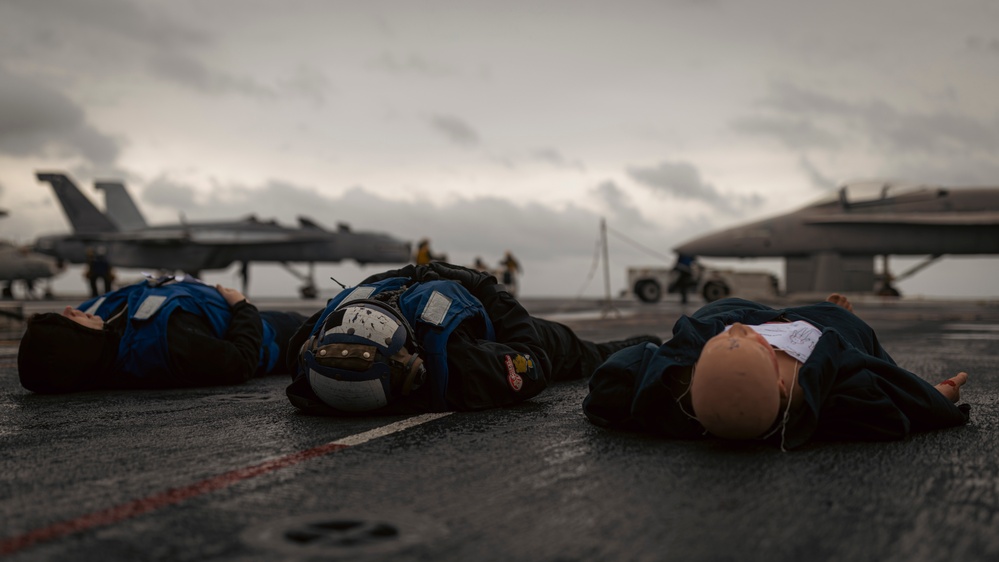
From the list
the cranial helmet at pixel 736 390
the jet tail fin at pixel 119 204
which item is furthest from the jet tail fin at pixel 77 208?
the cranial helmet at pixel 736 390

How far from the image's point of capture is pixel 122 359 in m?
5.03

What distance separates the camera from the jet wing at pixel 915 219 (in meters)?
21.7

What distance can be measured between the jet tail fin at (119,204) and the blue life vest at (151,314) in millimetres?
39463

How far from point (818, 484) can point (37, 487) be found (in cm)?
241

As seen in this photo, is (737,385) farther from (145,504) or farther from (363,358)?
(145,504)

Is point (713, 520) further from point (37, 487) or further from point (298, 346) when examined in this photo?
point (298, 346)

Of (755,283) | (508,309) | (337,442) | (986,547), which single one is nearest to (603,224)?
(508,309)

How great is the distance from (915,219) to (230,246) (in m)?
25.6

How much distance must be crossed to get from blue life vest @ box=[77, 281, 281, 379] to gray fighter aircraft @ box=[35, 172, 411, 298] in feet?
88.8

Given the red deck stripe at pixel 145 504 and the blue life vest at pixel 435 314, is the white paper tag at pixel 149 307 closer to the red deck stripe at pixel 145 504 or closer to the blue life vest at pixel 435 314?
the blue life vest at pixel 435 314

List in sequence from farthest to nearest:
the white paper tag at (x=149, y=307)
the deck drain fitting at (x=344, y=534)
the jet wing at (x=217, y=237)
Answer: the jet wing at (x=217, y=237)
the white paper tag at (x=149, y=307)
the deck drain fitting at (x=344, y=534)

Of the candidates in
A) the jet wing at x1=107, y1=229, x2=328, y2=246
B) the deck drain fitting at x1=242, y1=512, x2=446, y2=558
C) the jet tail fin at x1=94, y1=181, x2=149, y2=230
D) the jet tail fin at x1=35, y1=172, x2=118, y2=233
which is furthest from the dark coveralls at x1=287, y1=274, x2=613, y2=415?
the jet tail fin at x1=94, y1=181, x2=149, y2=230

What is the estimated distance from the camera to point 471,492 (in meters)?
2.31

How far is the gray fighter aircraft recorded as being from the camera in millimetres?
32562
